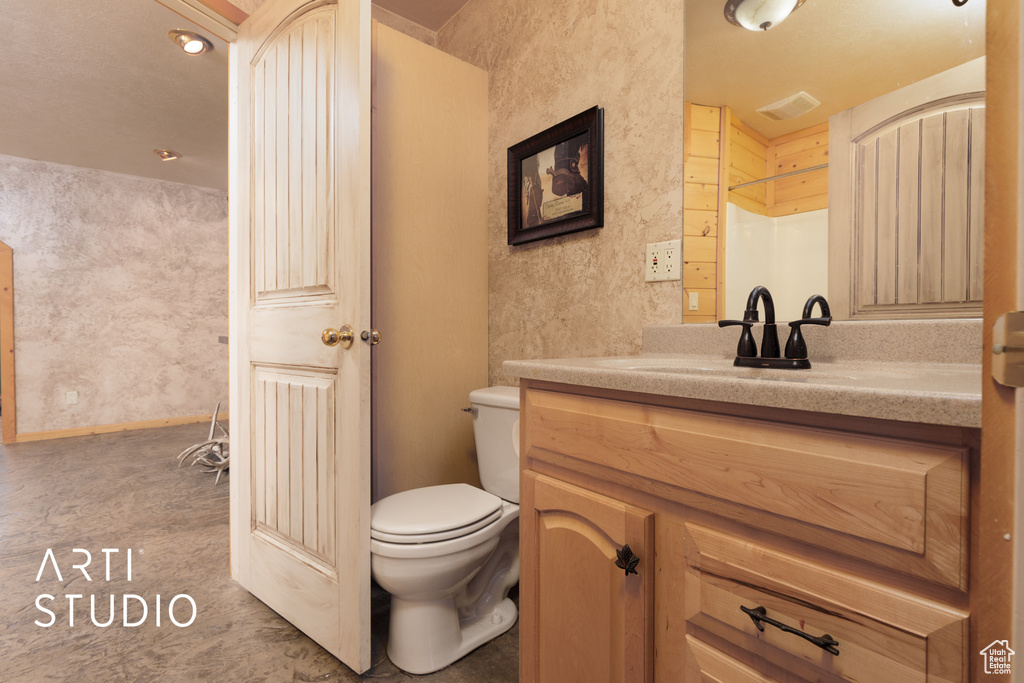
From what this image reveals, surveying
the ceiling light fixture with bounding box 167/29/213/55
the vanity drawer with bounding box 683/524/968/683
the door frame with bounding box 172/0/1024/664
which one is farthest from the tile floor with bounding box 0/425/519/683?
the ceiling light fixture with bounding box 167/29/213/55

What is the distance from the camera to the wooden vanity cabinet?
19.5 inches

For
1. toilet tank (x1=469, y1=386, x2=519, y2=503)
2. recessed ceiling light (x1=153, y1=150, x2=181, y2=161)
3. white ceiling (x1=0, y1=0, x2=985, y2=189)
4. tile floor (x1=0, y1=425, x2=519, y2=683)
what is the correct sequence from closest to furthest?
1. white ceiling (x1=0, y1=0, x2=985, y2=189)
2. tile floor (x1=0, y1=425, x2=519, y2=683)
3. toilet tank (x1=469, y1=386, x2=519, y2=503)
4. recessed ceiling light (x1=153, y1=150, x2=181, y2=161)

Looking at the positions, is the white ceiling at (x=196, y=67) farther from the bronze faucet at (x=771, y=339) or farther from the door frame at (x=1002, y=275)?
the door frame at (x=1002, y=275)

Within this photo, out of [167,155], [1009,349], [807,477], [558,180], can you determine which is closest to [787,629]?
[807,477]

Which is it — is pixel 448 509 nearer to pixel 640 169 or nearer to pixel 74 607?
pixel 640 169

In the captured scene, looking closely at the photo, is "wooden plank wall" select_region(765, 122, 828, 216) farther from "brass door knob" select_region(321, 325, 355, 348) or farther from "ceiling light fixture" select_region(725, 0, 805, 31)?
"brass door knob" select_region(321, 325, 355, 348)

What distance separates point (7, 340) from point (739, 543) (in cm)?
568

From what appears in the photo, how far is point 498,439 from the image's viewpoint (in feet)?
5.25

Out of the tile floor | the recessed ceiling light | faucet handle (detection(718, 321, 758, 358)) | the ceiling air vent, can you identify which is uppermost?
the recessed ceiling light

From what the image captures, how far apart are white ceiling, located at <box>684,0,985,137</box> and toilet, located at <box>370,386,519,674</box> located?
110 cm

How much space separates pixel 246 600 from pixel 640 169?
2052mm

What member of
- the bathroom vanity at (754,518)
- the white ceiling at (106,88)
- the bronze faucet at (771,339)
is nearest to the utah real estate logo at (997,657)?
the bathroom vanity at (754,518)

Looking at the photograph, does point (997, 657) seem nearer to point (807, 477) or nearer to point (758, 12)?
point (807, 477)

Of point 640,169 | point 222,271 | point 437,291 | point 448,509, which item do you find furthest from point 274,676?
point 222,271
